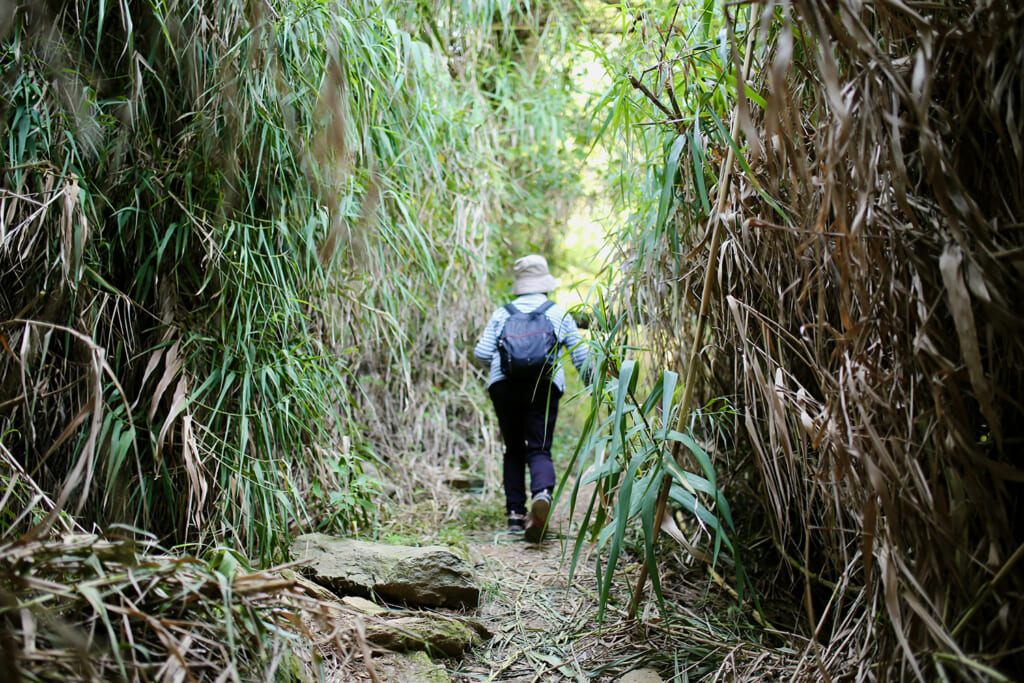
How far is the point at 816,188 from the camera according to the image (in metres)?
1.38

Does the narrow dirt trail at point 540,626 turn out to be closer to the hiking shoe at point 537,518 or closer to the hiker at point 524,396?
the hiking shoe at point 537,518

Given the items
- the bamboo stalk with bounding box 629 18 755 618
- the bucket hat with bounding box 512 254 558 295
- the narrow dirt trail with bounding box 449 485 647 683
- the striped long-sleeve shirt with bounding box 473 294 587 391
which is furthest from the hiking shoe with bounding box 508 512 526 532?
the bamboo stalk with bounding box 629 18 755 618

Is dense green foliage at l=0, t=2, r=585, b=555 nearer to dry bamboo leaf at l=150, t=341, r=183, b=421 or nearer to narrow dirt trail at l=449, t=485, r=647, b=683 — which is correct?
dry bamboo leaf at l=150, t=341, r=183, b=421

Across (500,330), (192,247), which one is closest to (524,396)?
(500,330)

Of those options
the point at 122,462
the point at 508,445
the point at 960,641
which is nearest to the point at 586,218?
the point at 508,445

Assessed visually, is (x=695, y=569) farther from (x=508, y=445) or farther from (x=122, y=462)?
(x=122, y=462)

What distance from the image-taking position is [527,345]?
8.99ft

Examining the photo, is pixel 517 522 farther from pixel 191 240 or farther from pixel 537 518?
pixel 191 240

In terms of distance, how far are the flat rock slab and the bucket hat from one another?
135 centimetres

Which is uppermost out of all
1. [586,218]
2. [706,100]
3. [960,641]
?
[586,218]

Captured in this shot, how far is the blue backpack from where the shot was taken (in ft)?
8.93

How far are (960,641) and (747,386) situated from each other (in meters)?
0.67

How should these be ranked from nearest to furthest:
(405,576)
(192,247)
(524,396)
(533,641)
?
(533,641) < (405,576) < (192,247) < (524,396)

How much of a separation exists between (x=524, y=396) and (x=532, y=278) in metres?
0.55
